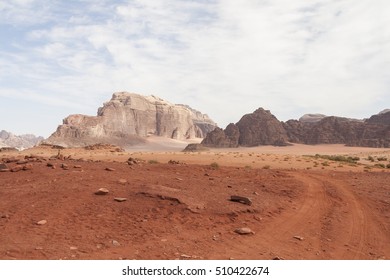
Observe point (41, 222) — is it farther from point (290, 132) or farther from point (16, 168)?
point (290, 132)

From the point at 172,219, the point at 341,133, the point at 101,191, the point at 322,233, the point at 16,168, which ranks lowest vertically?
the point at 322,233

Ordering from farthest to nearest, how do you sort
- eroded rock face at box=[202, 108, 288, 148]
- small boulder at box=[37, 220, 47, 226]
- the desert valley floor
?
1. eroded rock face at box=[202, 108, 288, 148]
2. small boulder at box=[37, 220, 47, 226]
3. the desert valley floor

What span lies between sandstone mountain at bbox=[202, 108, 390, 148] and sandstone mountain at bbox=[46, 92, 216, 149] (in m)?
37.6

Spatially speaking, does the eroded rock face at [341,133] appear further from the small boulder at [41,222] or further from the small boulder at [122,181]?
the small boulder at [41,222]

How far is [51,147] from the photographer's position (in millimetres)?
61750

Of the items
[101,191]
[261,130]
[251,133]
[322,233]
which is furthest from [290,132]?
[101,191]

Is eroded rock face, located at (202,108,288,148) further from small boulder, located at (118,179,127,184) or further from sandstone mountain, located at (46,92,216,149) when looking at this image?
small boulder, located at (118,179,127,184)

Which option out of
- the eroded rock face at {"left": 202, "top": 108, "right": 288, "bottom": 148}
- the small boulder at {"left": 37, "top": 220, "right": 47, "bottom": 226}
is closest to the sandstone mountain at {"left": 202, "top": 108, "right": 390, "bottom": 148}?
the eroded rock face at {"left": 202, "top": 108, "right": 288, "bottom": 148}

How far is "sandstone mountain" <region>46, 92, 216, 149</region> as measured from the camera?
11212cm

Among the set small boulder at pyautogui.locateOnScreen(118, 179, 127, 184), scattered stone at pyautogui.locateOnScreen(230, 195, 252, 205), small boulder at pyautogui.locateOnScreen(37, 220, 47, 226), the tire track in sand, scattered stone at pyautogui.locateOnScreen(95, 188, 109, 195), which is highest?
small boulder at pyautogui.locateOnScreen(118, 179, 127, 184)

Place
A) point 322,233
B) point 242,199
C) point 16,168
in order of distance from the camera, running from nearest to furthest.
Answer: point 322,233 < point 242,199 < point 16,168

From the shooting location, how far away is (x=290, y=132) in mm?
111625

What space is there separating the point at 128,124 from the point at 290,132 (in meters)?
64.0

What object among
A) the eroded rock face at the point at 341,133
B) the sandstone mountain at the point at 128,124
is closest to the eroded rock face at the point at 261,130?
the eroded rock face at the point at 341,133
